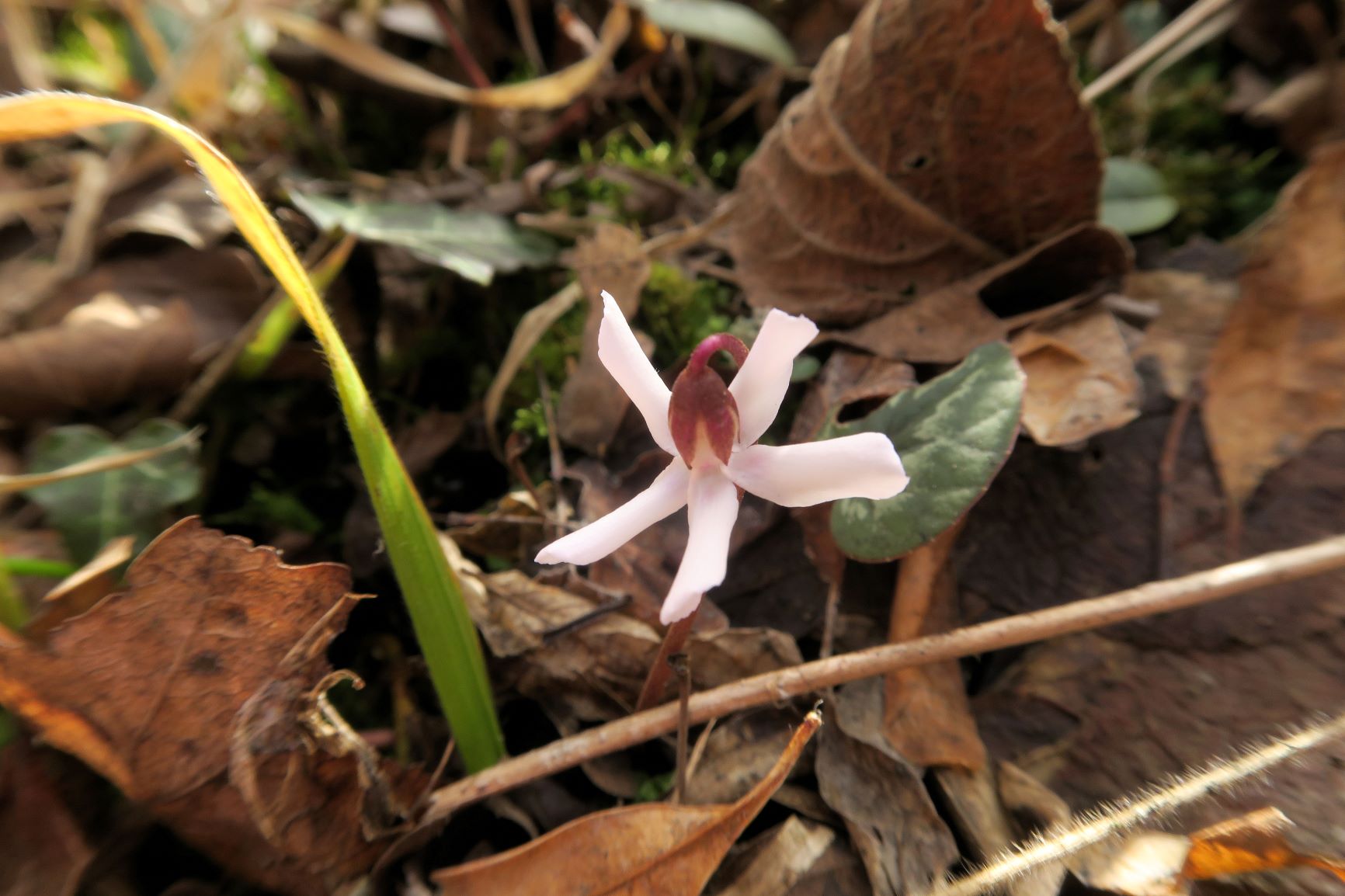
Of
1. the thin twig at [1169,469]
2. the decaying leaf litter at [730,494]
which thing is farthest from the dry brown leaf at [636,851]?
the thin twig at [1169,469]

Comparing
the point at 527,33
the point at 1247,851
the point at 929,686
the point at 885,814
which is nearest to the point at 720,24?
the point at 527,33

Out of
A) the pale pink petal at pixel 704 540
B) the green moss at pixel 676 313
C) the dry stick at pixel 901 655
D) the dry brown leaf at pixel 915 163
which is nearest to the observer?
the pale pink petal at pixel 704 540

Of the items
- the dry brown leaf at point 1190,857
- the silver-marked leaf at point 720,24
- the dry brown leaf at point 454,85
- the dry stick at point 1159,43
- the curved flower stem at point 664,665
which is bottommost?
the dry brown leaf at point 1190,857

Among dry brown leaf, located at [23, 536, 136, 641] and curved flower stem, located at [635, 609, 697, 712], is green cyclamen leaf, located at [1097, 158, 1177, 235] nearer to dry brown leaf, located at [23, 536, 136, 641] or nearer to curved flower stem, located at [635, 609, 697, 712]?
curved flower stem, located at [635, 609, 697, 712]

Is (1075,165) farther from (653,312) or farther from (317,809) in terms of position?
(317,809)

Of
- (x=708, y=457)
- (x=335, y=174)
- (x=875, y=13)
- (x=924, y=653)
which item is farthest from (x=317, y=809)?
(x=335, y=174)

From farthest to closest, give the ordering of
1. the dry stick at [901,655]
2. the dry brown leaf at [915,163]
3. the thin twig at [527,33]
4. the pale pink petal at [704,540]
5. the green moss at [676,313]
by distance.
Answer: the thin twig at [527,33] < the green moss at [676,313] < the dry brown leaf at [915,163] < the dry stick at [901,655] < the pale pink petal at [704,540]

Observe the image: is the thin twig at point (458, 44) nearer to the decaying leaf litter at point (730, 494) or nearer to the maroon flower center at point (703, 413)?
the decaying leaf litter at point (730, 494)
